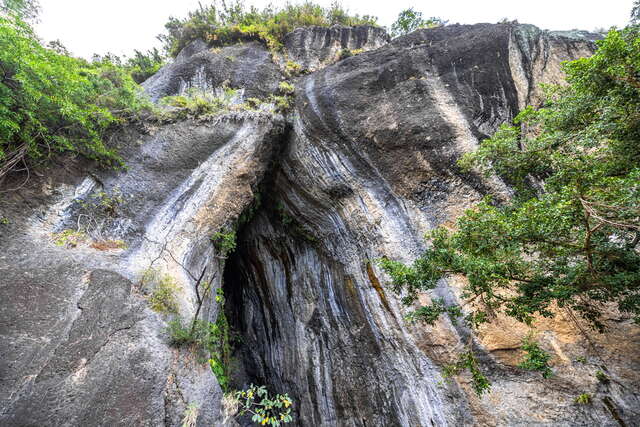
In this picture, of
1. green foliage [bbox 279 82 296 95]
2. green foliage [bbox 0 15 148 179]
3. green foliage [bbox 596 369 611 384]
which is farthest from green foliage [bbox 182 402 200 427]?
green foliage [bbox 279 82 296 95]

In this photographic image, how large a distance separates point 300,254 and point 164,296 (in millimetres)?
4300

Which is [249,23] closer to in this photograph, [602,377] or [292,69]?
[292,69]

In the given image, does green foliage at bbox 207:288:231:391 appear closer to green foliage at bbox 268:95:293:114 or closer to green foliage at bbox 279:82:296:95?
green foliage at bbox 268:95:293:114

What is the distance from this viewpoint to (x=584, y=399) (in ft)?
13.0

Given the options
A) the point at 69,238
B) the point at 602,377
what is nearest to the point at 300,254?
the point at 69,238

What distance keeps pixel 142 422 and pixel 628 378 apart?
22.8 feet

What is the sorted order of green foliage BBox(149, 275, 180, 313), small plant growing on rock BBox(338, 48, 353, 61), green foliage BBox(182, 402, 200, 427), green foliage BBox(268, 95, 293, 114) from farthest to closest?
small plant growing on rock BBox(338, 48, 353, 61) → green foliage BBox(268, 95, 293, 114) → green foliage BBox(149, 275, 180, 313) → green foliage BBox(182, 402, 200, 427)

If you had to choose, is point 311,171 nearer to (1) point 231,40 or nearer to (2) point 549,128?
(2) point 549,128

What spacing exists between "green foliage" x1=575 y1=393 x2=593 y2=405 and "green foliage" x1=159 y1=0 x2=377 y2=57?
1317 cm

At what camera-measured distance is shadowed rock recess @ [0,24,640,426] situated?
3.85 metres

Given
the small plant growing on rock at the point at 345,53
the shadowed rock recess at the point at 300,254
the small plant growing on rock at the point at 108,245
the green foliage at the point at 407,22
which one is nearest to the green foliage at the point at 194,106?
the shadowed rock recess at the point at 300,254

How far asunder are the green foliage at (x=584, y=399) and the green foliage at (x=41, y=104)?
371 inches

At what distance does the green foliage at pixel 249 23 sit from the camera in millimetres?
11070

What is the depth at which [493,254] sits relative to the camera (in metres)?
3.57
